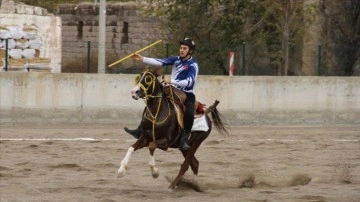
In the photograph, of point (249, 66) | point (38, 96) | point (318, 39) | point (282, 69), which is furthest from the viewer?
point (318, 39)

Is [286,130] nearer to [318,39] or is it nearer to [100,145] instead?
[100,145]

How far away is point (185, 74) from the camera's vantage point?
14695mm

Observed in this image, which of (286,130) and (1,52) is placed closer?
(286,130)

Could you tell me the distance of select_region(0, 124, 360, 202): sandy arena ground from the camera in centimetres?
1398

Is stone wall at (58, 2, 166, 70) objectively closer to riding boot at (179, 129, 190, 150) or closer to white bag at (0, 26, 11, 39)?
white bag at (0, 26, 11, 39)

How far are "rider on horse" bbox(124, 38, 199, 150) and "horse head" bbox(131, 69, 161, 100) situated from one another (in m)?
0.30

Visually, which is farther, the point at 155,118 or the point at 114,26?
the point at 114,26

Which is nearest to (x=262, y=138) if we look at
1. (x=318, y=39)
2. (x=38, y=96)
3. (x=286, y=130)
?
(x=286, y=130)

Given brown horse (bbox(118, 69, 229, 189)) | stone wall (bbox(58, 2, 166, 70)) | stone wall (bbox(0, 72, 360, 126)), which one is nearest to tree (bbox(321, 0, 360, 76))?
stone wall (bbox(0, 72, 360, 126))

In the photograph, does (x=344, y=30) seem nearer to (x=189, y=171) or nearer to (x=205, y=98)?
(x=205, y=98)

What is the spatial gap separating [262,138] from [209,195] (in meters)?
9.04

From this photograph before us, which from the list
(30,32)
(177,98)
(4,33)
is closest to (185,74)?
(177,98)

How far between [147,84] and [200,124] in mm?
1442

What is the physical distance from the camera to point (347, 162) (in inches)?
734
